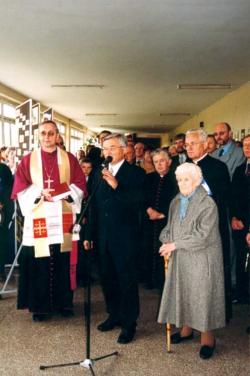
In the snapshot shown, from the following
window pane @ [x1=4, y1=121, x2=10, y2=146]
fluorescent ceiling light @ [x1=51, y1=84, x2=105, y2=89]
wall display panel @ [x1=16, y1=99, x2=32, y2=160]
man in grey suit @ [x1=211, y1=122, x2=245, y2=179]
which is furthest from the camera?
→ window pane @ [x1=4, y1=121, x2=10, y2=146]

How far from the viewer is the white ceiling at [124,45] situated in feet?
14.9

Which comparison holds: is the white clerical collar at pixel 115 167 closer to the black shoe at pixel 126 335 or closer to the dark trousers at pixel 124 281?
the dark trousers at pixel 124 281

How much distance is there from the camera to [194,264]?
9.01ft

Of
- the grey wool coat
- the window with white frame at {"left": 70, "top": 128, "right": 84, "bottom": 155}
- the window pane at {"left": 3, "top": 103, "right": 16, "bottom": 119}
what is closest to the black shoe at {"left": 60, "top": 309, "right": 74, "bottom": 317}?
the grey wool coat

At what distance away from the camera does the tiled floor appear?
267 centimetres

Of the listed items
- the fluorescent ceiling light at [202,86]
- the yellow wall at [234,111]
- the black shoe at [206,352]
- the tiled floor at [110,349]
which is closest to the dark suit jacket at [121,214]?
the tiled floor at [110,349]

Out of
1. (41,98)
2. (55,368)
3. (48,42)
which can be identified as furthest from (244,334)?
(41,98)

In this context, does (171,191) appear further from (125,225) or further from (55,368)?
(55,368)

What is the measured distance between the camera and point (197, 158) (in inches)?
126

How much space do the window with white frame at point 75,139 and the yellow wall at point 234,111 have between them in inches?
282

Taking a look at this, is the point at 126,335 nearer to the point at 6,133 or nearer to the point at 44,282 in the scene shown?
the point at 44,282

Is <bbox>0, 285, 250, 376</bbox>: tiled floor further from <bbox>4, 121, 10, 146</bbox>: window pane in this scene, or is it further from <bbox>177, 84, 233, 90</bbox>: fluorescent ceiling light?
<bbox>4, 121, 10, 146</bbox>: window pane

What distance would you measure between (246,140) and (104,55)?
11.5 feet

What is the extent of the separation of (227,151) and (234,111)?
19.8 ft
